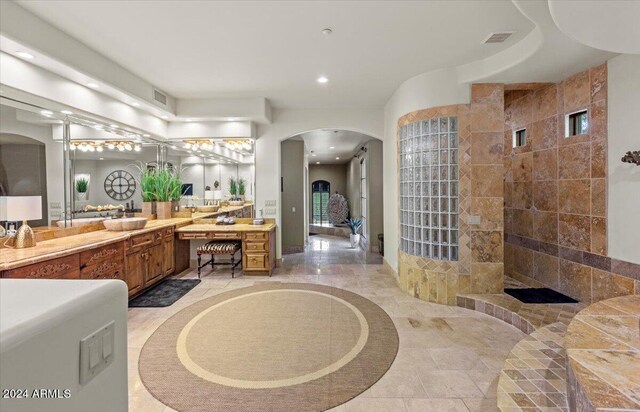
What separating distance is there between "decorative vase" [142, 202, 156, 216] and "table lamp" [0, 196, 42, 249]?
7.41 feet

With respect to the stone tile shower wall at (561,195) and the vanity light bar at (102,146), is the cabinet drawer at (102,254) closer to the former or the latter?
the vanity light bar at (102,146)

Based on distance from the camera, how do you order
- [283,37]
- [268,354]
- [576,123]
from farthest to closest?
[576,123] → [283,37] → [268,354]

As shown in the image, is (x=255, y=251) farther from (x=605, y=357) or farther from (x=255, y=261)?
(x=605, y=357)

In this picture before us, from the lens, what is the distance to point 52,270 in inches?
113

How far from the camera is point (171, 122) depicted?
226 inches

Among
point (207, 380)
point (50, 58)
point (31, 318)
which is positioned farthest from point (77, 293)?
point (50, 58)

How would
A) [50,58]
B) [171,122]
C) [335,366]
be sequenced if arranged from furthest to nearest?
[171,122]
[50,58]
[335,366]

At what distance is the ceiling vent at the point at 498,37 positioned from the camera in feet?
10.2

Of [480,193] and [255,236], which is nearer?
[480,193]

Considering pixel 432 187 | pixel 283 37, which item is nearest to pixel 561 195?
pixel 432 187

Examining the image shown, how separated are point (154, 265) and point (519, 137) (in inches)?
245

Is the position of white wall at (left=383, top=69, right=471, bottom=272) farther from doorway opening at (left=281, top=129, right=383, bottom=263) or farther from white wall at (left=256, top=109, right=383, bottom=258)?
doorway opening at (left=281, top=129, right=383, bottom=263)

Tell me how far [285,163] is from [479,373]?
6.39 m

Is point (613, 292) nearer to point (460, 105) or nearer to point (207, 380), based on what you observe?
point (460, 105)
